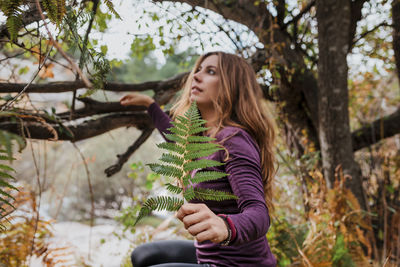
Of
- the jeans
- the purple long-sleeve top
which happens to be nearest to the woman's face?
the purple long-sleeve top

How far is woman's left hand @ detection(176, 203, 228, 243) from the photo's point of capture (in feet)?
1.86

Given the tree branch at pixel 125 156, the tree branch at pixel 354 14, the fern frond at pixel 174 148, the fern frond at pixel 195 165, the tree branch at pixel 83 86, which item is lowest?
the fern frond at pixel 195 165

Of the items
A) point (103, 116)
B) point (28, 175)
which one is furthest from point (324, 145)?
point (28, 175)

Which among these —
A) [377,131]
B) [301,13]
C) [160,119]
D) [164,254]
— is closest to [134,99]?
[160,119]

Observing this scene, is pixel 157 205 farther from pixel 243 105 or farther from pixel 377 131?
pixel 377 131

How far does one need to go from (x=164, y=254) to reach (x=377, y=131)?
277 cm

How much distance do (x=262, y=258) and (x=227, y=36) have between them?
168cm

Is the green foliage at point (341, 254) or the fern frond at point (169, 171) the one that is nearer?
the fern frond at point (169, 171)

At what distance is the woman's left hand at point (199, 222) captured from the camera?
566 millimetres

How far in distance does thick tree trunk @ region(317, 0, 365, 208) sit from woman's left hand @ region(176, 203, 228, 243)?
2173 mm

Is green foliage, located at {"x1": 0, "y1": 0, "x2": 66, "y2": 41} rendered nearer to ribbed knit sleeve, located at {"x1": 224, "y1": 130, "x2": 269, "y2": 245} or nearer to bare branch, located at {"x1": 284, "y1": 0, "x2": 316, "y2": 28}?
ribbed knit sleeve, located at {"x1": 224, "y1": 130, "x2": 269, "y2": 245}

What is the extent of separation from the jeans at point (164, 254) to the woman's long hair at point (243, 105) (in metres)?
0.47

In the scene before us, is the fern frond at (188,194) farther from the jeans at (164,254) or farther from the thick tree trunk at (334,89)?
the thick tree trunk at (334,89)

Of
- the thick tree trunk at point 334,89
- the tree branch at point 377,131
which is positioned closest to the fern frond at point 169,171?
the thick tree trunk at point 334,89
